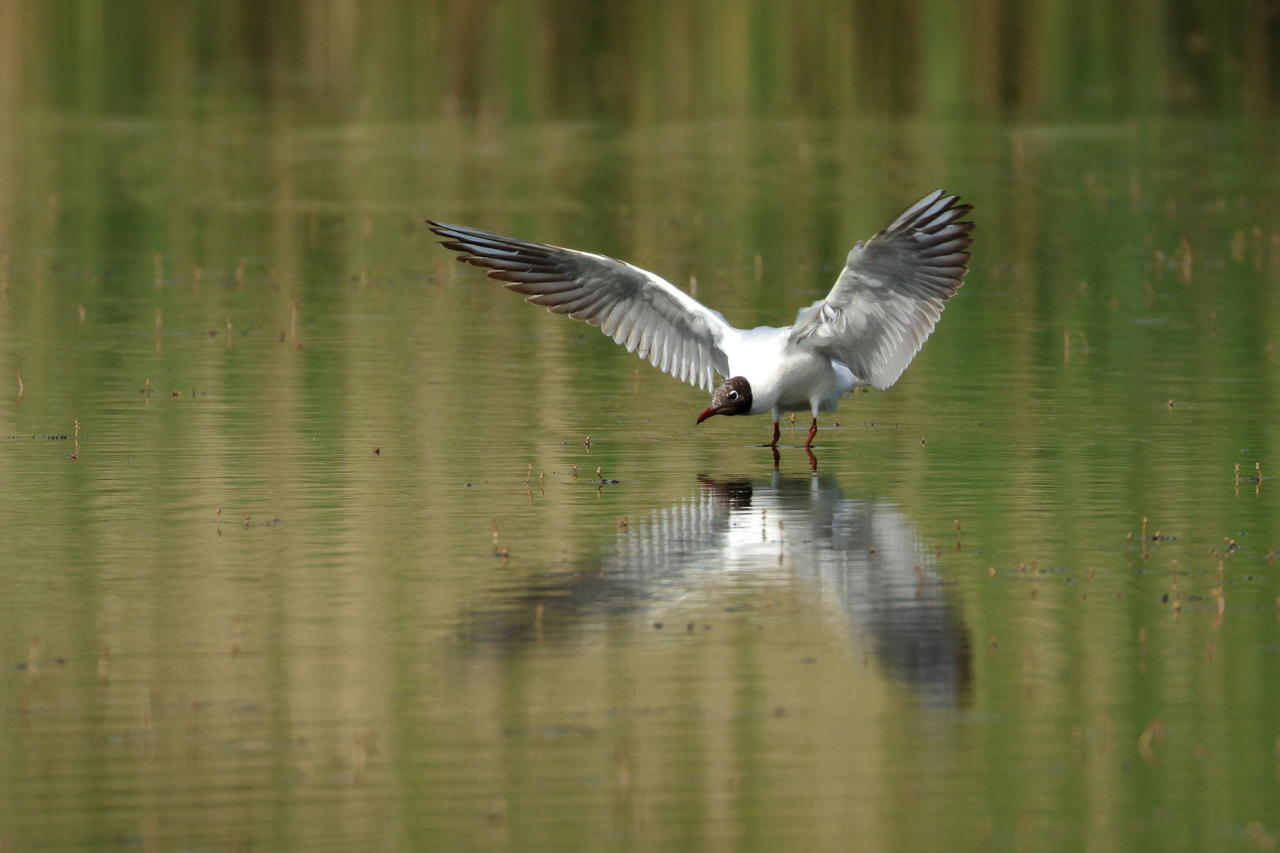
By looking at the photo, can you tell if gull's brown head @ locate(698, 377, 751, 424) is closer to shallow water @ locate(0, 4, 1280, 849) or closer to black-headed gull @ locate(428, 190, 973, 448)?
black-headed gull @ locate(428, 190, 973, 448)

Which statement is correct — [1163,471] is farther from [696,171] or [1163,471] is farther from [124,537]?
[696,171]

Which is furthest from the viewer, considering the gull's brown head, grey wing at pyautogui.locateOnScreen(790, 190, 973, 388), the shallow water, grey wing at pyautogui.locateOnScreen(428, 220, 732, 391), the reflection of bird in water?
grey wing at pyautogui.locateOnScreen(428, 220, 732, 391)

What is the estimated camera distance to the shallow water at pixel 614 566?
27.0 feet

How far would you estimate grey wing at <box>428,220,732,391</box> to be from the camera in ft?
49.3

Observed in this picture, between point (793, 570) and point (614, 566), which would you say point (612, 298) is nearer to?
point (614, 566)

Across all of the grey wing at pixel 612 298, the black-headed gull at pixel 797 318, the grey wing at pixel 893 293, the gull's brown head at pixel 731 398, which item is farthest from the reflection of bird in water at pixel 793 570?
the grey wing at pixel 612 298

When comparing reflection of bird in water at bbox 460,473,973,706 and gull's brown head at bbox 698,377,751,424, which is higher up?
gull's brown head at bbox 698,377,751,424

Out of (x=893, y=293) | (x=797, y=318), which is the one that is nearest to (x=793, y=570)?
(x=893, y=293)

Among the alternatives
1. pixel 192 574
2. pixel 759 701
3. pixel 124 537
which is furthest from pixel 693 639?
pixel 124 537

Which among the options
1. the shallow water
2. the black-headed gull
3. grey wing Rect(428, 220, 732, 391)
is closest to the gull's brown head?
the black-headed gull

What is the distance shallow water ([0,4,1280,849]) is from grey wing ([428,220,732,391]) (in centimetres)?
45

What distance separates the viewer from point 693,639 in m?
10.0

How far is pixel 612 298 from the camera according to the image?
15.3 meters

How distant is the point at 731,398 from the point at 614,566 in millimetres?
2989
